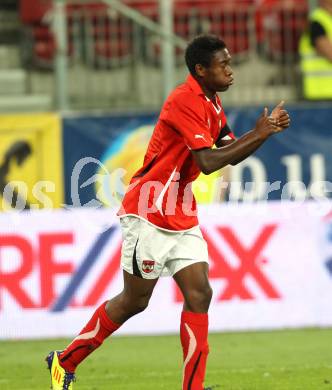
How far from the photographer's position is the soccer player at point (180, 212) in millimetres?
6359

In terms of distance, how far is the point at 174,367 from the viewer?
8.67 metres

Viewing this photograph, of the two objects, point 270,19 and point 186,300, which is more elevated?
point 270,19

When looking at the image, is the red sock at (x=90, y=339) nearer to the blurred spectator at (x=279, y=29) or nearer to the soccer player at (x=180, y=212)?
the soccer player at (x=180, y=212)

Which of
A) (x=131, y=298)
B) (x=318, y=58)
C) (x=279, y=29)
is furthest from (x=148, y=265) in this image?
(x=279, y=29)

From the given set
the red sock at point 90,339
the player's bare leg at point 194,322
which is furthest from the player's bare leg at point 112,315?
the player's bare leg at point 194,322

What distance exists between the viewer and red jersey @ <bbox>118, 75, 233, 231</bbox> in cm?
642

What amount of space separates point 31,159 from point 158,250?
24.0ft

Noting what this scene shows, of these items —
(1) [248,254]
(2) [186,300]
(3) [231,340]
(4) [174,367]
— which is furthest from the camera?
(1) [248,254]

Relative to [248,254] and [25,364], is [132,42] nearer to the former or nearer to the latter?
[248,254]

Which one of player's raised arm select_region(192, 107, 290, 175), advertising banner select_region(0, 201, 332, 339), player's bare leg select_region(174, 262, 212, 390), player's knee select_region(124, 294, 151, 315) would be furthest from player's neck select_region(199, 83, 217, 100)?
advertising banner select_region(0, 201, 332, 339)

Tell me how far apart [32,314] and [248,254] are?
7.07 ft

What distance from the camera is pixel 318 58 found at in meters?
13.9

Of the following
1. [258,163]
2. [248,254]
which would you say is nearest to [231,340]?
[248,254]

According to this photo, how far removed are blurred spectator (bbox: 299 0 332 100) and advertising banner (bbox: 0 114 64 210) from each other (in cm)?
309
